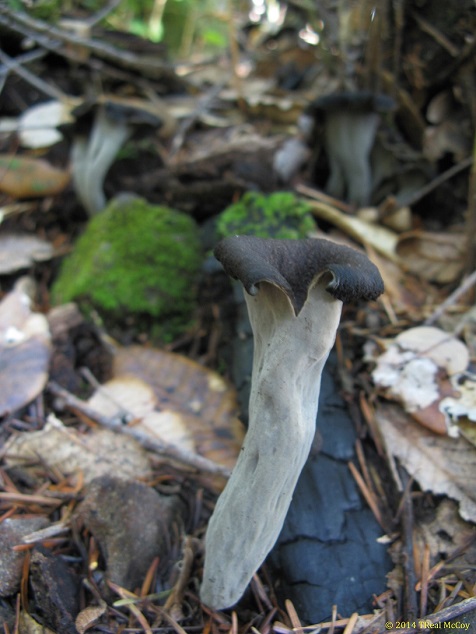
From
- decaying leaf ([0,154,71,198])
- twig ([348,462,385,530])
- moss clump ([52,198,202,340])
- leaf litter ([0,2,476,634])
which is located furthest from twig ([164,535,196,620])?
decaying leaf ([0,154,71,198])

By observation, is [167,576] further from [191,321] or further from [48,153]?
[48,153]

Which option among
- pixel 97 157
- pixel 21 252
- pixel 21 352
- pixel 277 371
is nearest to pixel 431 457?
pixel 277 371

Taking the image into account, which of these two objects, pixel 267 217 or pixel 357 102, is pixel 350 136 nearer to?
pixel 357 102

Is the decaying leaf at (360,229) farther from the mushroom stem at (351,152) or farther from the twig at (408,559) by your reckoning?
the twig at (408,559)

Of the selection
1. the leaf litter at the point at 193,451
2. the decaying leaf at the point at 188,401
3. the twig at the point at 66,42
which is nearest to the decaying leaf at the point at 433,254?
the leaf litter at the point at 193,451

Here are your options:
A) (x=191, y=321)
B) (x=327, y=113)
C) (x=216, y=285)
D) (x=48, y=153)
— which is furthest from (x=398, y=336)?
(x=48, y=153)

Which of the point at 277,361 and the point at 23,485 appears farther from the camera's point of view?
the point at 23,485
